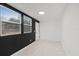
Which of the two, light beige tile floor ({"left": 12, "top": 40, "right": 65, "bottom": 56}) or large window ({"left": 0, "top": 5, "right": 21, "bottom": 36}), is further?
light beige tile floor ({"left": 12, "top": 40, "right": 65, "bottom": 56})

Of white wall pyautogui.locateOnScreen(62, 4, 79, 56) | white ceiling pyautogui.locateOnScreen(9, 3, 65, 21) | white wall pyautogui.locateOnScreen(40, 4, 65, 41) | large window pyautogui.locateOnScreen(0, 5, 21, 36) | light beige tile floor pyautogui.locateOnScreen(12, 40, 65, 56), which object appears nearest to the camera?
white wall pyautogui.locateOnScreen(62, 4, 79, 56)

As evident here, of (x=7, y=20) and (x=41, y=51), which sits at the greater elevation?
(x=7, y=20)

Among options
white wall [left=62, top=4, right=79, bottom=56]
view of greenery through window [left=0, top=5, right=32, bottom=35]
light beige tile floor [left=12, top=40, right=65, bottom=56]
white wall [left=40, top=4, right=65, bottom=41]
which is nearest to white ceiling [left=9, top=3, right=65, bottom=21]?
view of greenery through window [left=0, top=5, right=32, bottom=35]

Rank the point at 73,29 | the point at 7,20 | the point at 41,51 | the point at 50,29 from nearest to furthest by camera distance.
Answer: the point at 73,29
the point at 7,20
the point at 41,51
the point at 50,29

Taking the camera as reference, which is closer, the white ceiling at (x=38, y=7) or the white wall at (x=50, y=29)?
the white ceiling at (x=38, y=7)

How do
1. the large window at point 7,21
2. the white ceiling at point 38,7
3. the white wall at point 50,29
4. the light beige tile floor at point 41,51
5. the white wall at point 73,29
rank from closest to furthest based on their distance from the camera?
the white wall at point 73,29, the large window at point 7,21, the white ceiling at point 38,7, the light beige tile floor at point 41,51, the white wall at point 50,29

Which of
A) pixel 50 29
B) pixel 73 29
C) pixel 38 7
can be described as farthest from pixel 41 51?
pixel 50 29

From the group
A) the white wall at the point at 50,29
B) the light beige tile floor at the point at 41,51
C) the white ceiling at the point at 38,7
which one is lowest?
the light beige tile floor at the point at 41,51

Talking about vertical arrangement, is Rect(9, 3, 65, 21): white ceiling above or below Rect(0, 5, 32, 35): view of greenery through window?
above

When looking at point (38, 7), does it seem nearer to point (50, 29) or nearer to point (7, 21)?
point (7, 21)

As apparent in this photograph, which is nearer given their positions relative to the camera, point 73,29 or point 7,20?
point 73,29

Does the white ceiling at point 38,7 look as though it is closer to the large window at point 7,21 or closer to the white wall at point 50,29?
the large window at point 7,21

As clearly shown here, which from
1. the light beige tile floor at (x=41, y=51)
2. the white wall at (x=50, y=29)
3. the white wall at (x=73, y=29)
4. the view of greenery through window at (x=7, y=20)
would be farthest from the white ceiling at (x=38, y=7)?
the white wall at (x=50, y=29)

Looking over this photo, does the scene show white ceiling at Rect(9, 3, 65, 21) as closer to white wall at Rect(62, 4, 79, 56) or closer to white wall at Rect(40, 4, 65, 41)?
white wall at Rect(62, 4, 79, 56)
